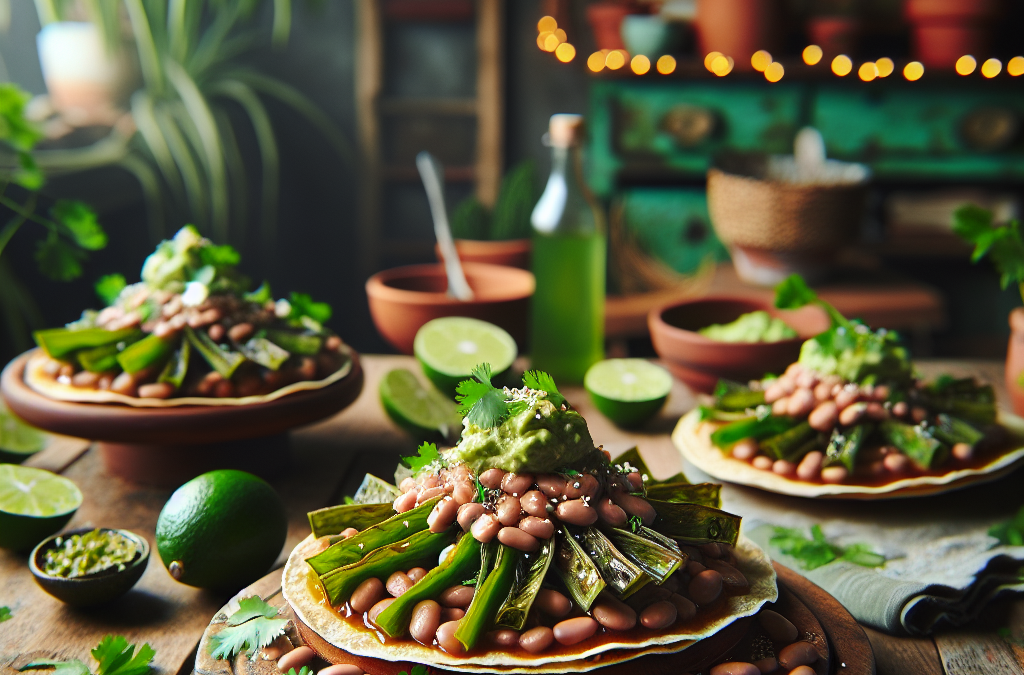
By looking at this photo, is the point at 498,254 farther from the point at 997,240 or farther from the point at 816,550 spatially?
the point at 816,550

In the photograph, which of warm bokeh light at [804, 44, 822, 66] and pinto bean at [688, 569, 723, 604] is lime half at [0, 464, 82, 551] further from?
warm bokeh light at [804, 44, 822, 66]

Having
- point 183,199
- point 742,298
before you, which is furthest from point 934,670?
point 183,199

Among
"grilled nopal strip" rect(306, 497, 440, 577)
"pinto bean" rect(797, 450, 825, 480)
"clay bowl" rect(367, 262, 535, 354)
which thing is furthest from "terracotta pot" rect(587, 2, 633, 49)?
"grilled nopal strip" rect(306, 497, 440, 577)

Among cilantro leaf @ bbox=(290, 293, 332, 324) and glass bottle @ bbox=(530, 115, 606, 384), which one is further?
glass bottle @ bbox=(530, 115, 606, 384)

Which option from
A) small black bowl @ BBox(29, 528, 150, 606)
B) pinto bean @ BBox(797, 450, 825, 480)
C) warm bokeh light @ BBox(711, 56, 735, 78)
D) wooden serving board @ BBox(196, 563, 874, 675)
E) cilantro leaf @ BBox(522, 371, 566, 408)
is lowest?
pinto bean @ BBox(797, 450, 825, 480)

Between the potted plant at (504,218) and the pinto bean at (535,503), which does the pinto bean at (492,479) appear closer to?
the pinto bean at (535,503)

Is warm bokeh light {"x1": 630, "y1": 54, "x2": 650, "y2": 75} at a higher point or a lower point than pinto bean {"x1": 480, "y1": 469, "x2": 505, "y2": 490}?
higher
